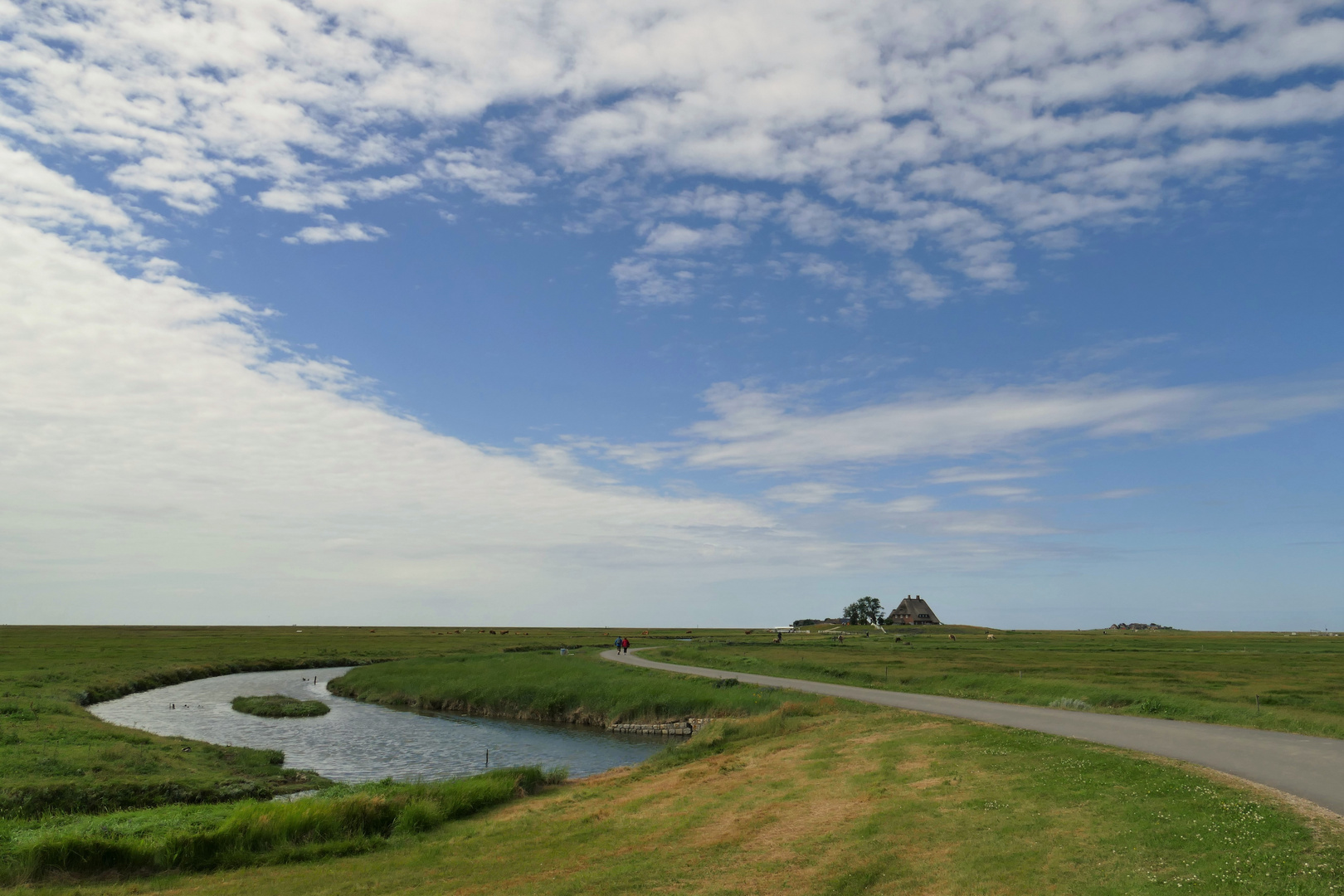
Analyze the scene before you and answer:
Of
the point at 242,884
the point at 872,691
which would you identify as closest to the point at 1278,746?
the point at 872,691

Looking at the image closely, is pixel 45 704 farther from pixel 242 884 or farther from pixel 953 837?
pixel 953 837

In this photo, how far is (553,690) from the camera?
189 feet

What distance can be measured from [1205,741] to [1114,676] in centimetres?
4111

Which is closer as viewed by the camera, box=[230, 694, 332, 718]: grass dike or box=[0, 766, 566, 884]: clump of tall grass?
box=[0, 766, 566, 884]: clump of tall grass

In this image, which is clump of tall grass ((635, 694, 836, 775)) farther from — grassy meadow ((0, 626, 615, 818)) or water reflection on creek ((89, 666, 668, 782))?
grassy meadow ((0, 626, 615, 818))

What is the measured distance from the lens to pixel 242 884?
59.9 feet

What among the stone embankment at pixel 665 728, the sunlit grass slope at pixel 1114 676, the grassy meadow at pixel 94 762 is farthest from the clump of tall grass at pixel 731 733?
the grassy meadow at pixel 94 762

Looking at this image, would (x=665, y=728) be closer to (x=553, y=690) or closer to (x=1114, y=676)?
(x=553, y=690)

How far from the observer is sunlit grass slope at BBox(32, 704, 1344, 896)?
1366 cm

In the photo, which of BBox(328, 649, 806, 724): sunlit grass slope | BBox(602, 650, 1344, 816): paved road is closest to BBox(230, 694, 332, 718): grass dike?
BBox(328, 649, 806, 724): sunlit grass slope

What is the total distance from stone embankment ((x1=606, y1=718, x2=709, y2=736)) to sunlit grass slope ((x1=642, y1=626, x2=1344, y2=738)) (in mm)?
11107

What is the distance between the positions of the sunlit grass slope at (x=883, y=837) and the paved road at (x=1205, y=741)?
64.5 inches

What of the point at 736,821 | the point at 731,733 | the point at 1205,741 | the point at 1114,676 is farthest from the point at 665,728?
the point at 1114,676

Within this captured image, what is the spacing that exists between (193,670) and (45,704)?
4088 cm
